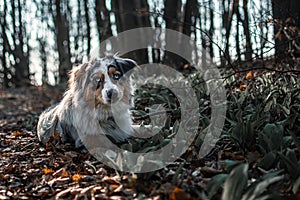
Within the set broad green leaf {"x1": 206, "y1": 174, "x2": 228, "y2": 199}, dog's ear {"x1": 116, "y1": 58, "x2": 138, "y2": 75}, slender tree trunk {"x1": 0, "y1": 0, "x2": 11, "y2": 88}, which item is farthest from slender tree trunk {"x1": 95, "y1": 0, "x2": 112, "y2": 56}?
broad green leaf {"x1": 206, "y1": 174, "x2": 228, "y2": 199}

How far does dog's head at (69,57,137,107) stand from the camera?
15.1ft

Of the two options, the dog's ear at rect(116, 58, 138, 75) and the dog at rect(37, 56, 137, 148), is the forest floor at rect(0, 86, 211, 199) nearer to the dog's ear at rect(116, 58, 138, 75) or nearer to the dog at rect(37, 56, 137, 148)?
the dog at rect(37, 56, 137, 148)

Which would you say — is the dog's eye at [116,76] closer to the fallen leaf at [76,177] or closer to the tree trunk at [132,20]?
the fallen leaf at [76,177]

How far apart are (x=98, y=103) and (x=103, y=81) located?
333mm

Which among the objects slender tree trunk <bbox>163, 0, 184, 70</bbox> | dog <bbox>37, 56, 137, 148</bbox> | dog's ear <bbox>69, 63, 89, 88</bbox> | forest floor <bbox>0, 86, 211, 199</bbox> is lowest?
forest floor <bbox>0, 86, 211, 199</bbox>

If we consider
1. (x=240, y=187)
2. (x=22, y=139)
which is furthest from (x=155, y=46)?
(x=240, y=187)

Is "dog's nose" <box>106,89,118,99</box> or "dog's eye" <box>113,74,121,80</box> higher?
"dog's eye" <box>113,74,121,80</box>

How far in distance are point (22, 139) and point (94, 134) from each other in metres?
1.92

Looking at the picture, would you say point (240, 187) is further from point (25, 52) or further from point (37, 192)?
point (25, 52)

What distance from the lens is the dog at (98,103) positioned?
15.4ft

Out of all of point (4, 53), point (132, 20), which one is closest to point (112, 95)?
point (132, 20)

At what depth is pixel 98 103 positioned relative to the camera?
479cm

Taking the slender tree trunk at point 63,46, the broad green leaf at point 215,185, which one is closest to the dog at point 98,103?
the broad green leaf at point 215,185

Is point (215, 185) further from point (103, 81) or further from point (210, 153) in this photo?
point (103, 81)
